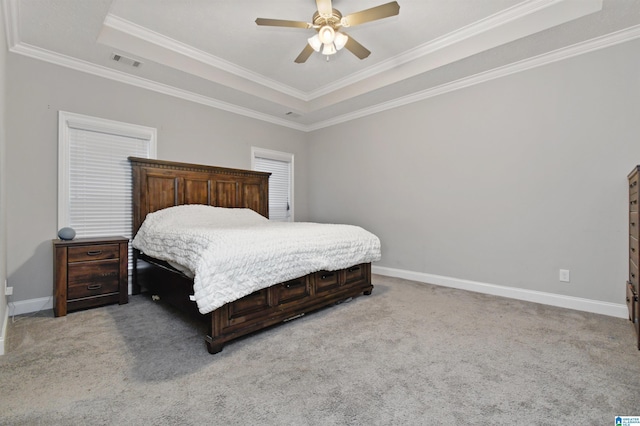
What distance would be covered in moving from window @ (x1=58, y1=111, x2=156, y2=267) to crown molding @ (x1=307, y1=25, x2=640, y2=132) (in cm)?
339

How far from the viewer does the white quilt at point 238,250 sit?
210cm

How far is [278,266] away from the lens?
97.0 inches

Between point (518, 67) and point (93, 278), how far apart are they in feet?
16.7

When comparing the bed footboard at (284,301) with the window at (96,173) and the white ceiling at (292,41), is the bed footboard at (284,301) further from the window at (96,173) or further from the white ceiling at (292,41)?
the white ceiling at (292,41)

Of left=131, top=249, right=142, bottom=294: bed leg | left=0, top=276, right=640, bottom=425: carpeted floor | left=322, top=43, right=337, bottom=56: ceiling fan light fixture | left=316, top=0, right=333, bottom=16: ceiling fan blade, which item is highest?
left=316, top=0, right=333, bottom=16: ceiling fan blade

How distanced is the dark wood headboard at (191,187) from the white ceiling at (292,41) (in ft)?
3.41

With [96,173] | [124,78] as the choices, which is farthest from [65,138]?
[124,78]

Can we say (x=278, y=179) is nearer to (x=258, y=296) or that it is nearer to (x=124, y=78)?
(x=124, y=78)

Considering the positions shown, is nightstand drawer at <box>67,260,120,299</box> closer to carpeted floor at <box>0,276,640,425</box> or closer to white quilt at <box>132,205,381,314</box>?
carpeted floor at <box>0,276,640,425</box>

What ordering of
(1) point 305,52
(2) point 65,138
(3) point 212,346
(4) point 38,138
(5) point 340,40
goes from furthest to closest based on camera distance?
(2) point 65,138, (4) point 38,138, (1) point 305,52, (5) point 340,40, (3) point 212,346

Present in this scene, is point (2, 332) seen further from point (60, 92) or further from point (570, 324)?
Answer: point (570, 324)

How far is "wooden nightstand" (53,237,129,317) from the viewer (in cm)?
283

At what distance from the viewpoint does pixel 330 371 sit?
190 cm

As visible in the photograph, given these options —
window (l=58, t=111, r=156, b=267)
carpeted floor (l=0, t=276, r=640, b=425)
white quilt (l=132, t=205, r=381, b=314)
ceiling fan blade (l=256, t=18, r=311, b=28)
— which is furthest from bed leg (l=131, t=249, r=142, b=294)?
ceiling fan blade (l=256, t=18, r=311, b=28)
